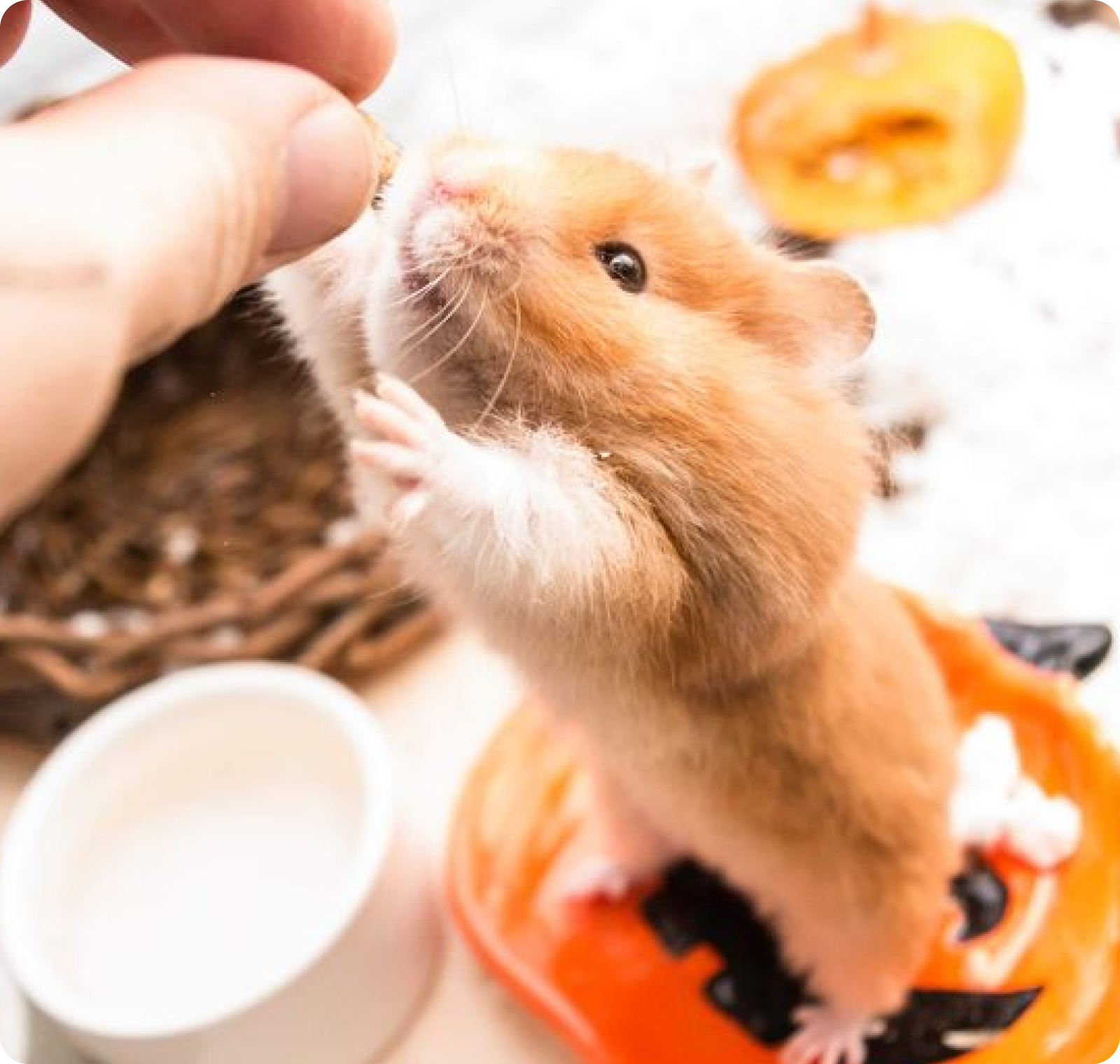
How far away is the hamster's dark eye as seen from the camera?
2.24ft

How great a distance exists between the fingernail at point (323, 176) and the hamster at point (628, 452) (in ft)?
0.31

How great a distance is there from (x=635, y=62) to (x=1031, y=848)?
28.7 inches

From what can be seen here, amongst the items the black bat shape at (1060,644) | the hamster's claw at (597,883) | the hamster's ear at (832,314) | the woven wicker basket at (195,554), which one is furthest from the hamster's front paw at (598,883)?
the hamster's ear at (832,314)

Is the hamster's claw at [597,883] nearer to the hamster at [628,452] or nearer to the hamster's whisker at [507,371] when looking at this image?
the hamster at [628,452]

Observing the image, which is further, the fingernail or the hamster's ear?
the hamster's ear

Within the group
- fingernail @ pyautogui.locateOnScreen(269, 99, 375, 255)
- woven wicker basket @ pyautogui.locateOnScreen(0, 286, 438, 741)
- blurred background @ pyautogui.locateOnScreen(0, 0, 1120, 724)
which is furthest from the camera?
woven wicker basket @ pyautogui.locateOnScreen(0, 286, 438, 741)

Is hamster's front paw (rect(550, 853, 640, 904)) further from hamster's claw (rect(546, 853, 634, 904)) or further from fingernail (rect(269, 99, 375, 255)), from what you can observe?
fingernail (rect(269, 99, 375, 255))

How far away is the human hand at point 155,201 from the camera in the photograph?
15.8 inches

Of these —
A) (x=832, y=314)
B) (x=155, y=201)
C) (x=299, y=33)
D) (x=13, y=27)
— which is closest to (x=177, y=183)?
(x=155, y=201)

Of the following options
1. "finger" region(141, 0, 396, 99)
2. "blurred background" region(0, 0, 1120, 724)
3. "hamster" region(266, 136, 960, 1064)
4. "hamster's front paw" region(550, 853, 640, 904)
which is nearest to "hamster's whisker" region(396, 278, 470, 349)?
"hamster" region(266, 136, 960, 1064)

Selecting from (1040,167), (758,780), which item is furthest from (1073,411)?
(758,780)

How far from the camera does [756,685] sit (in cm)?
82

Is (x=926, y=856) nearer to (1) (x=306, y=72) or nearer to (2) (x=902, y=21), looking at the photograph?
(1) (x=306, y=72)

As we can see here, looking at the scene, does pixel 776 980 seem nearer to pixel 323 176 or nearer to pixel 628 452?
pixel 628 452
